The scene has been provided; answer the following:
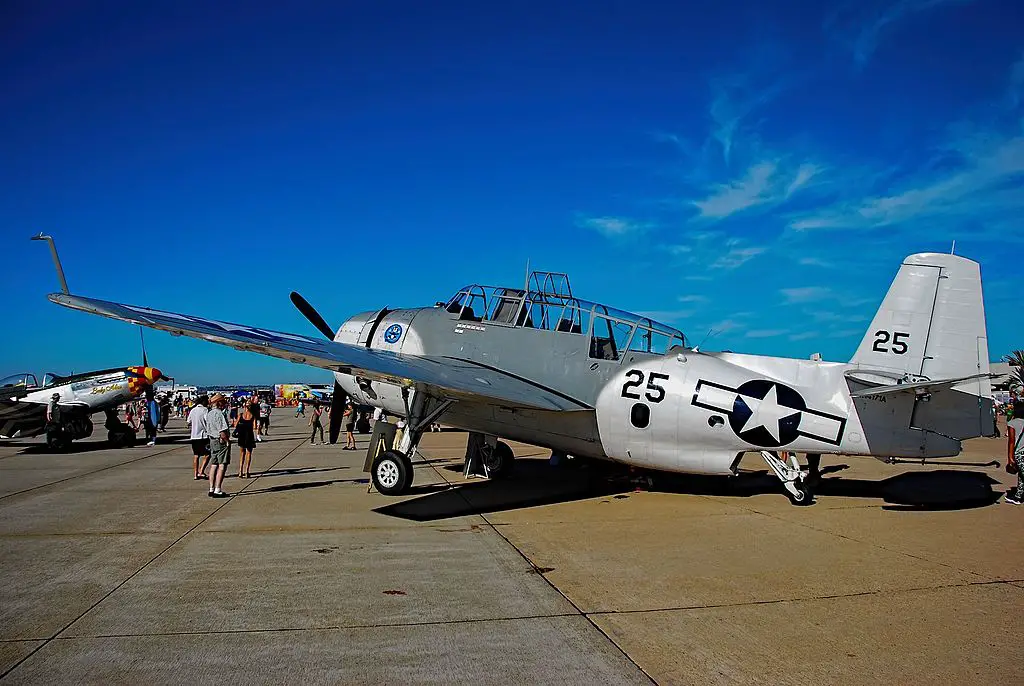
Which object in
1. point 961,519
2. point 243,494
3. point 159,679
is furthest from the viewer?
point 243,494

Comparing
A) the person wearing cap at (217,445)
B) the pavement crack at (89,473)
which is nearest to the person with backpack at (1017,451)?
the person wearing cap at (217,445)

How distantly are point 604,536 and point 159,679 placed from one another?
5705 mm

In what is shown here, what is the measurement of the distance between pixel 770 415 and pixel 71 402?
72.8 ft

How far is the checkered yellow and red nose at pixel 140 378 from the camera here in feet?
77.8

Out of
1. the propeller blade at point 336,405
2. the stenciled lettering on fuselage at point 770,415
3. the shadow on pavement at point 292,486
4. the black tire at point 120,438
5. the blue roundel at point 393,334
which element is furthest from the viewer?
the black tire at point 120,438

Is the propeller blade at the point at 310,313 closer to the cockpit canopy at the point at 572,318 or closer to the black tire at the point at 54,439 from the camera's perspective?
the cockpit canopy at the point at 572,318

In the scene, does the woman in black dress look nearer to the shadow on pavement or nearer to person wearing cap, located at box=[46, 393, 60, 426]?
the shadow on pavement

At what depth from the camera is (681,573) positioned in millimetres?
6984

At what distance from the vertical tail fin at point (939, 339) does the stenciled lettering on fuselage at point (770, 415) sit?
1.11m

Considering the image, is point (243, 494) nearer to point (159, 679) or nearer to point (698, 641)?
point (159, 679)

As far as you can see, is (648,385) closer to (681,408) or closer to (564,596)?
(681,408)

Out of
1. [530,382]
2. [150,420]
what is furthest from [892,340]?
[150,420]


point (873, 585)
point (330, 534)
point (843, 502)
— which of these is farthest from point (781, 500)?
point (330, 534)

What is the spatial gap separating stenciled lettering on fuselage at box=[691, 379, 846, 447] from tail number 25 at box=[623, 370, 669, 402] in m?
0.66
